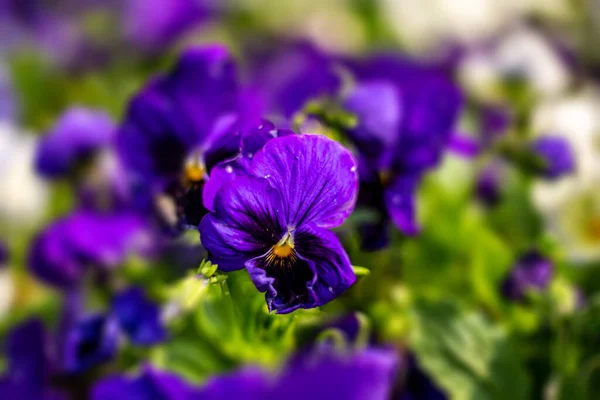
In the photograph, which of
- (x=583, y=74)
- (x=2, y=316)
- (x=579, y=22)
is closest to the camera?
(x=2, y=316)

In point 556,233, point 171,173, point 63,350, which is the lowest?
point 556,233

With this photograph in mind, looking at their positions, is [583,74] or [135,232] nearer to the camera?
[135,232]

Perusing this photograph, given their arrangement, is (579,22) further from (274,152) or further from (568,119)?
(274,152)

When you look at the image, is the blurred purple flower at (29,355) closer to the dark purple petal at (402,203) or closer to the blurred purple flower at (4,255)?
the blurred purple flower at (4,255)

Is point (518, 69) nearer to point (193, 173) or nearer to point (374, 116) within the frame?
point (374, 116)

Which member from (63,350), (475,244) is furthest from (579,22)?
(63,350)

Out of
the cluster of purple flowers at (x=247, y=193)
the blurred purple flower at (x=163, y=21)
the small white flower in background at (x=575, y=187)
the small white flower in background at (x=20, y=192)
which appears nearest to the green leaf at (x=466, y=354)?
the cluster of purple flowers at (x=247, y=193)

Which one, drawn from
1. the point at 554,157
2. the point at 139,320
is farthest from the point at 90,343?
the point at 554,157
